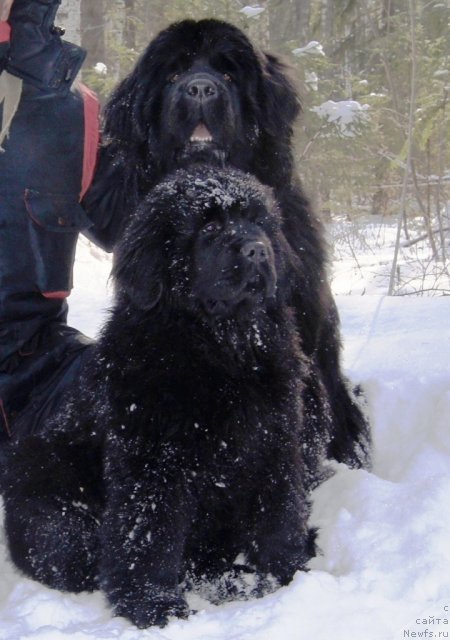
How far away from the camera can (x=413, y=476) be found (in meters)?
2.76

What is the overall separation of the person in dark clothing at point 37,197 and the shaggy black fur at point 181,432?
21.1 inches

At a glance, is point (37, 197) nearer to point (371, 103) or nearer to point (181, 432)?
point (181, 432)

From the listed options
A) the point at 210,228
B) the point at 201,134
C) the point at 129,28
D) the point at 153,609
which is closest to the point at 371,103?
the point at 201,134

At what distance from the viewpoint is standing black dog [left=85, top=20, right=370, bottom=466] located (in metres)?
2.81

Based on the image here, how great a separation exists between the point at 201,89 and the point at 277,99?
0.35 meters

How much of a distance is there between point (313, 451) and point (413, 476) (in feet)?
1.14

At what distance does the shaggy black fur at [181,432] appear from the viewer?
2.18 meters

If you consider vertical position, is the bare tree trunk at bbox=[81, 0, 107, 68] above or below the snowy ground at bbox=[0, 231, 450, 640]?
above

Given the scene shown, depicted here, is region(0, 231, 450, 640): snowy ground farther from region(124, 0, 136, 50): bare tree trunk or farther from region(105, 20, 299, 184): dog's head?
region(124, 0, 136, 50): bare tree trunk

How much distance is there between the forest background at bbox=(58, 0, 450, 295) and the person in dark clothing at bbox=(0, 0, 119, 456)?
2.69 meters

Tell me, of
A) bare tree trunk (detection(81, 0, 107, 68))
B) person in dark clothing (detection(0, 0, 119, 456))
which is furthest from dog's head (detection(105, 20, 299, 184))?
bare tree trunk (detection(81, 0, 107, 68))

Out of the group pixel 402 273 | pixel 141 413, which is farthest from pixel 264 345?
pixel 402 273

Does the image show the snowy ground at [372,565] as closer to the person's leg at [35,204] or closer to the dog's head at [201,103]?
the person's leg at [35,204]

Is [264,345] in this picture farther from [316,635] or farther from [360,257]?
[360,257]
